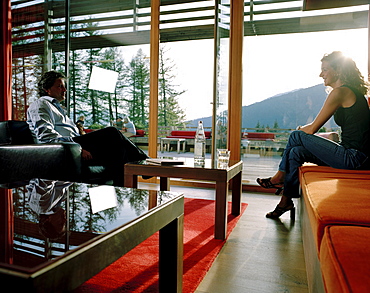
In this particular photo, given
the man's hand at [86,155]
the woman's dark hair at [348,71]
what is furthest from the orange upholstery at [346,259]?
the man's hand at [86,155]

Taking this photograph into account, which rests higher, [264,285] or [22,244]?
[22,244]

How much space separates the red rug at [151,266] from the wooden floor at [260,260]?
0.05 meters

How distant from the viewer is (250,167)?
401cm

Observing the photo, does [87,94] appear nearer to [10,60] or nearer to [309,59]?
[10,60]

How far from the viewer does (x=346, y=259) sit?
→ 0.68 m

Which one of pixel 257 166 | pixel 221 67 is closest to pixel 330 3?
pixel 221 67

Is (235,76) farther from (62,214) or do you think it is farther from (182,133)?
(62,214)

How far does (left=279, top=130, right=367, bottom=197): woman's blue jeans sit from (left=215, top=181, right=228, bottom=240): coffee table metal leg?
2.19 ft

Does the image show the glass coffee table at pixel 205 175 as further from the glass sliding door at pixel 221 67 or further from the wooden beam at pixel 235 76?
the glass sliding door at pixel 221 67

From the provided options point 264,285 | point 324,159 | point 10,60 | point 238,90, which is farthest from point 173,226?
point 10,60

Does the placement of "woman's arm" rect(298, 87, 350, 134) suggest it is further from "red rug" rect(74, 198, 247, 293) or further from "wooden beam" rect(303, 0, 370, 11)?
"wooden beam" rect(303, 0, 370, 11)

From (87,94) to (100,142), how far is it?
81.0 inches

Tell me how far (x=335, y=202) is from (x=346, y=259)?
51 centimetres

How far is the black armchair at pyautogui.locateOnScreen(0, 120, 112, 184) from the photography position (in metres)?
2.09
